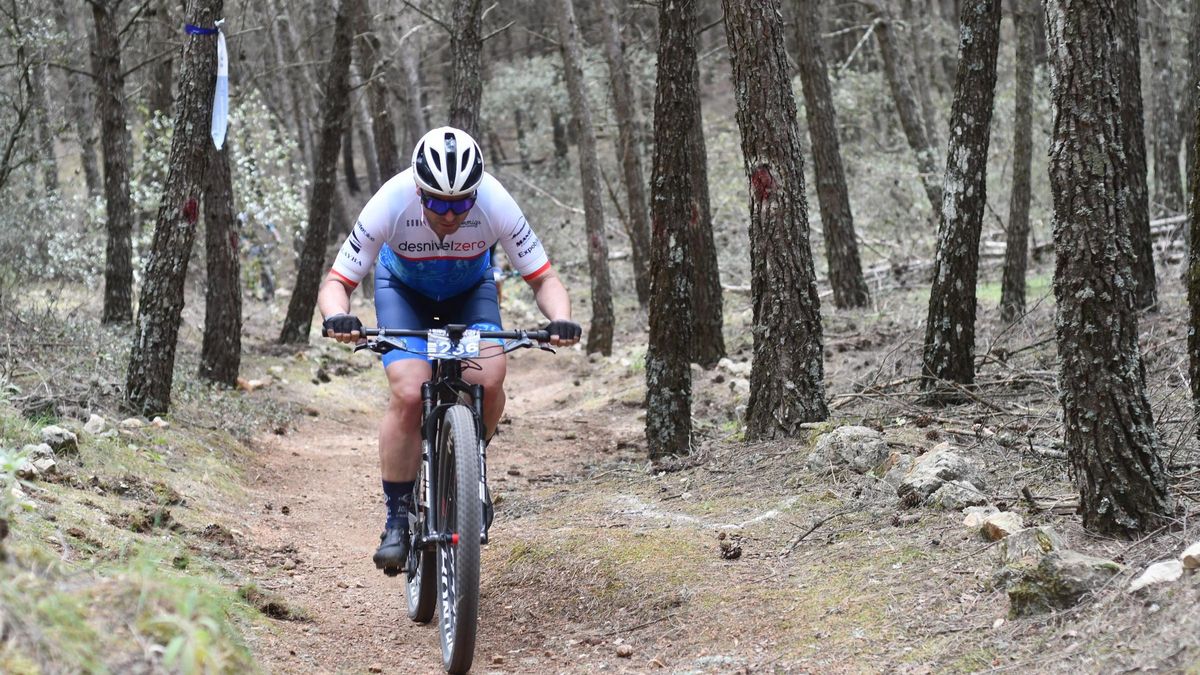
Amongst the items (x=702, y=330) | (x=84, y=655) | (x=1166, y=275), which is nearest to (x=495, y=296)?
(x=84, y=655)

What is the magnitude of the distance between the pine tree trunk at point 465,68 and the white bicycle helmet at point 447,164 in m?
9.05

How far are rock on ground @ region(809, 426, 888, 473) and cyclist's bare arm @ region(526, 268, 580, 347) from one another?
2102mm

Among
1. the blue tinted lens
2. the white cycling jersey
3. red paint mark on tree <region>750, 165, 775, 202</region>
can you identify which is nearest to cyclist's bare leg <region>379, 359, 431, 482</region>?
the white cycling jersey

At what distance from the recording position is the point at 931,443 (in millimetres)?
6945

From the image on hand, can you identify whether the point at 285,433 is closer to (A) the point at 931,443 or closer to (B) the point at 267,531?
(B) the point at 267,531

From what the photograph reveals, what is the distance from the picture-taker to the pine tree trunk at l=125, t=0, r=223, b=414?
999cm

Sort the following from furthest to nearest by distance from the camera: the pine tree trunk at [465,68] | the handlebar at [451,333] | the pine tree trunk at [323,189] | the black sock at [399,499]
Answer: the pine tree trunk at [323,189] < the pine tree trunk at [465,68] < the black sock at [399,499] < the handlebar at [451,333]

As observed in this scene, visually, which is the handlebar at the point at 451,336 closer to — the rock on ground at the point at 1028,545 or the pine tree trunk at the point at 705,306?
the rock on ground at the point at 1028,545

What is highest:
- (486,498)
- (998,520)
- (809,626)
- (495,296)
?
(495,296)

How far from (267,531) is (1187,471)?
19.6ft

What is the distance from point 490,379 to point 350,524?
368 centimetres

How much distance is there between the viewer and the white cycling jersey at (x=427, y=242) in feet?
18.5

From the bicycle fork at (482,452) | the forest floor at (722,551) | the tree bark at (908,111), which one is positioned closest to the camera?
the forest floor at (722,551)

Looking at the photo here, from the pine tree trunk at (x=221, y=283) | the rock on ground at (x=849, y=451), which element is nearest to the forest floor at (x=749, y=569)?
the rock on ground at (x=849, y=451)
